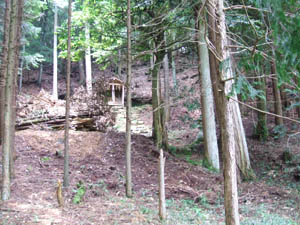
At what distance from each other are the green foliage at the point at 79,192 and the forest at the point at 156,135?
0.03 metres

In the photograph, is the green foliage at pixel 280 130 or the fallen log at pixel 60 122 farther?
the fallen log at pixel 60 122

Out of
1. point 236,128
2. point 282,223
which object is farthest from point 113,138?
point 282,223

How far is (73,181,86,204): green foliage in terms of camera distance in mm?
6207

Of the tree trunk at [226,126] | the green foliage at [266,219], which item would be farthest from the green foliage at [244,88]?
the green foliage at [266,219]

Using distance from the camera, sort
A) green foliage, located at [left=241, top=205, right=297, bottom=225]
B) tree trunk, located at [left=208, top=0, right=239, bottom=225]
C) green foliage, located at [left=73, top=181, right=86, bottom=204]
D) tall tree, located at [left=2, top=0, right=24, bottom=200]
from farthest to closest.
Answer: green foliage, located at [left=73, top=181, right=86, bottom=204], tall tree, located at [left=2, top=0, right=24, bottom=200], green foliage, located at [left=241, top=205, right=297, bottom=225], tree trunk, located at [left=208, top=0, right=239, bottom=225]

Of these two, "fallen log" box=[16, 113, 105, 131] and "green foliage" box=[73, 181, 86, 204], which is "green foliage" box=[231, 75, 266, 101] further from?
"fallen log" box=[16, 113, 105, 131]

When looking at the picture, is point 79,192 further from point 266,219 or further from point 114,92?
point 114,92

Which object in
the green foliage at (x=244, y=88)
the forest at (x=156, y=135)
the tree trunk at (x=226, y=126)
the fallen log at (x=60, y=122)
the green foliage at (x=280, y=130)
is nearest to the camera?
the green foliage at (x=244, y=88)

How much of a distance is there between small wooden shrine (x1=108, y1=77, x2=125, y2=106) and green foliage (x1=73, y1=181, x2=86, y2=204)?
27.7ft

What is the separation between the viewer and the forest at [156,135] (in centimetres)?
362

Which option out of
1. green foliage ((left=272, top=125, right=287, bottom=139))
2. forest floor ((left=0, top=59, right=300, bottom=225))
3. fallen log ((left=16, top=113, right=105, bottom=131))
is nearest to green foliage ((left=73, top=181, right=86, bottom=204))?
forest floor ((left=0, top=59, right=300, bottom=225))

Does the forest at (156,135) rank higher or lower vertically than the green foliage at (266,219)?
higher

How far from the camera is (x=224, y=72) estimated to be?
12.0 feet

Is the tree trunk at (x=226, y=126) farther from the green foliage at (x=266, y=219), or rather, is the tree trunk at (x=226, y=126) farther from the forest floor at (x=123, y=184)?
the green foliage at (x=266, y=219)
